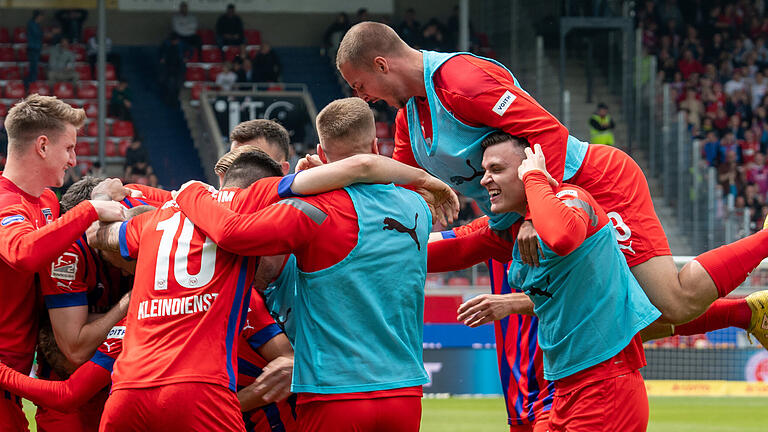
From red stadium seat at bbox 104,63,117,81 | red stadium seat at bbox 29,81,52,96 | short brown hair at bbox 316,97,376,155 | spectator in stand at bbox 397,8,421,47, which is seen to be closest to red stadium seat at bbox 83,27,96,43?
red stadium seat at bbox 104,63,117,81

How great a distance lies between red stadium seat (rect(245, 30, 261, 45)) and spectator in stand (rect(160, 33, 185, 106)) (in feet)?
6.38

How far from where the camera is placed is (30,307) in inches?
185

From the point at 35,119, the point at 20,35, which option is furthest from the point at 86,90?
the point at 35,119

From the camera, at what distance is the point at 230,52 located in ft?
70.1

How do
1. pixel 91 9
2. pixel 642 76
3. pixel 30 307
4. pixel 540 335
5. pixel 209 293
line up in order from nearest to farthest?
pixel 209 293, pixel 540 335, pixel 30 307, pixel 642 76, pixel 91 9

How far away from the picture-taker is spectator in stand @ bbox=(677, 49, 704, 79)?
21484 mm

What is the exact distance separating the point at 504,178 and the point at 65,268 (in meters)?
1.93

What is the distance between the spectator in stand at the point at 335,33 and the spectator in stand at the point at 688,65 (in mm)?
6939

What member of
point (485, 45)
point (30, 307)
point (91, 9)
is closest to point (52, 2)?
point (91, 9)

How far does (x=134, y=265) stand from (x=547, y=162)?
1.82 meters

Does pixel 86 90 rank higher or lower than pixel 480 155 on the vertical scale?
lower

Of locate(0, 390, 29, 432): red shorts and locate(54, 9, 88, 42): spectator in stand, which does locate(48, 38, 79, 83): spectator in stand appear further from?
locate(0, 390, 29, 432): red shorts

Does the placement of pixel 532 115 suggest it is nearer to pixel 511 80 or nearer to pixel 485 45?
pixel 511 80

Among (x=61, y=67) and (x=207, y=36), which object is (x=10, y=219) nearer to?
(x=61, y=67)
